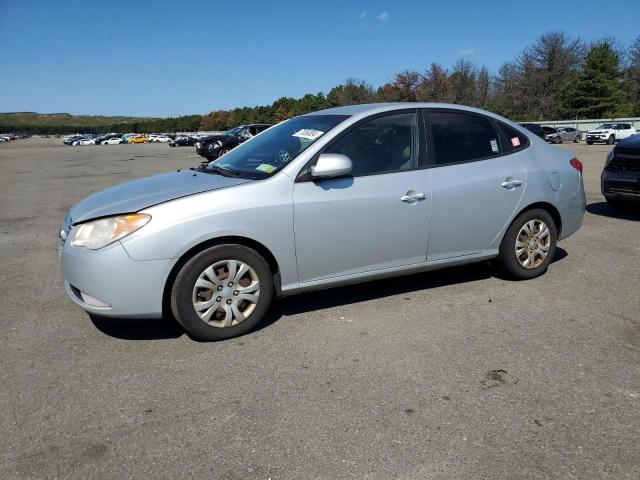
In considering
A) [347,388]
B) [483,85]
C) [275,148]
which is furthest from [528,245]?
[483,85]

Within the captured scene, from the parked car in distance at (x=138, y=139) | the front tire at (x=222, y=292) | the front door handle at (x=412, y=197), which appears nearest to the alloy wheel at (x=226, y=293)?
the front tire at (x=222, y=292)

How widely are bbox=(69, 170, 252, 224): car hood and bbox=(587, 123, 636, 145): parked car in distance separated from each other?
118 feet

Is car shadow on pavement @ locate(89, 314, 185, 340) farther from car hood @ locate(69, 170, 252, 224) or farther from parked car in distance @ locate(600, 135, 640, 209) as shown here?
parked car in distance @ locate(600, 135, 640, 209)

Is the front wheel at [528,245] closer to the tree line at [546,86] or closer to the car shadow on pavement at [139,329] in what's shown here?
the car shadow on pavement at [139,329]

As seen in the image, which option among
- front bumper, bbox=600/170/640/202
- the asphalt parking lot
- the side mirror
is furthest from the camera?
front bumper, bbox=600/170/640/202

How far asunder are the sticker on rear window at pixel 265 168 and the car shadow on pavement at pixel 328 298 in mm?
1175

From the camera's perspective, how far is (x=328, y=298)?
4.44 metres

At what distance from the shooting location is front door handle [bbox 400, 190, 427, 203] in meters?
A: 3.99

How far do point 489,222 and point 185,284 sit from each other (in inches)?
106

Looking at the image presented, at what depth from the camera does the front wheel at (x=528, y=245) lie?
4.64m

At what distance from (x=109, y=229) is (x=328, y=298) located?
6.37 ft

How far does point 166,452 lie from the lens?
2408 mm

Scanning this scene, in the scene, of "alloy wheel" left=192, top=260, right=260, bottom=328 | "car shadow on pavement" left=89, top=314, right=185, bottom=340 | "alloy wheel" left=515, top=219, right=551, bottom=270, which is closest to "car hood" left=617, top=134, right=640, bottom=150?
"alloy wheel" left=515, top=219, right=551, bottom=270

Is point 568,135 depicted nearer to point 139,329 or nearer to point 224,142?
point 224,142
